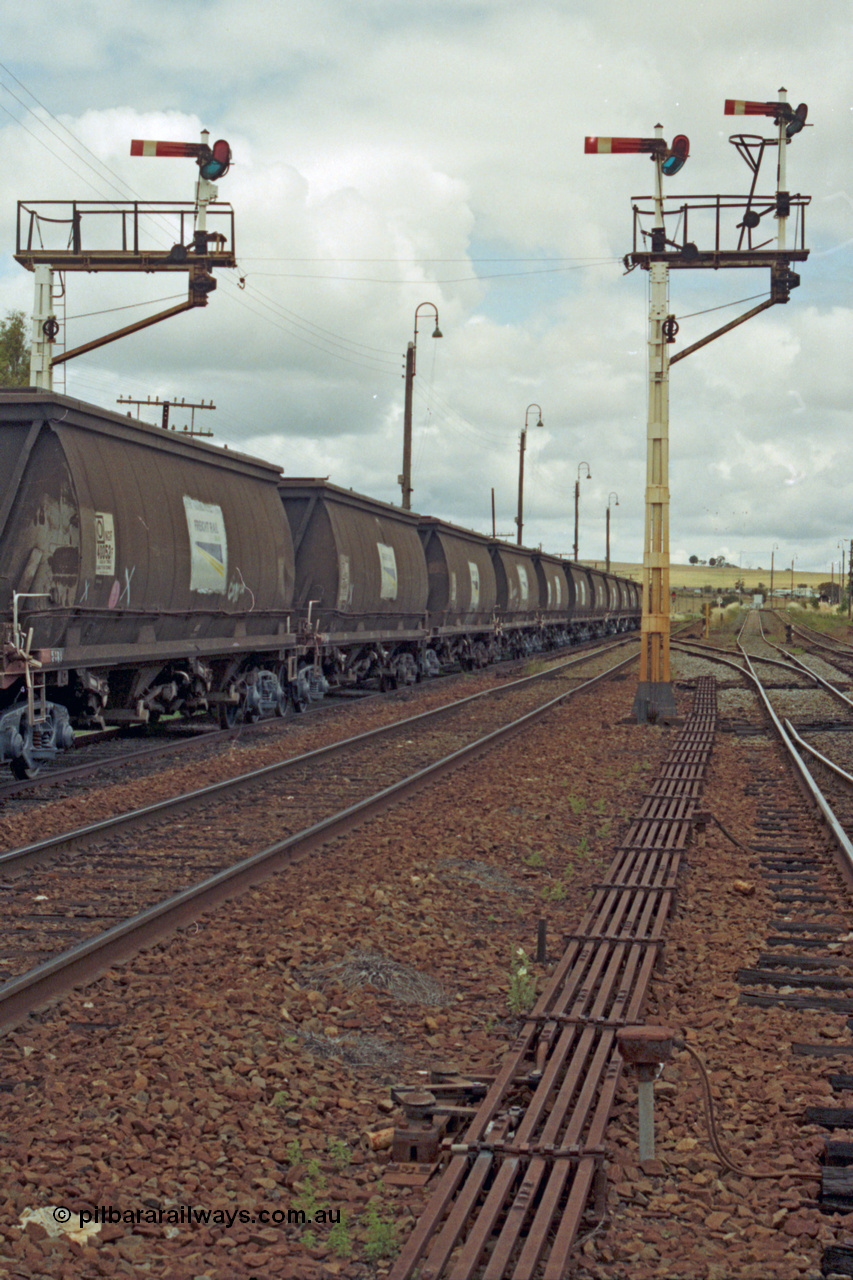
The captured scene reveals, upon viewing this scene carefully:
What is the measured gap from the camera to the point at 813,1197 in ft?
12.0

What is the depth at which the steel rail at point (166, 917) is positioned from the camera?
529 centimetres

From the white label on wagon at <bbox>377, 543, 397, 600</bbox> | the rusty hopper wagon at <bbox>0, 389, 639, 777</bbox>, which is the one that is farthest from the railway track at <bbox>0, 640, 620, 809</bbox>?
the white label on wagon at <bbox>377, 543, 397, 600</bbox>

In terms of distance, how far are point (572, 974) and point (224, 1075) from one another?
189 cm

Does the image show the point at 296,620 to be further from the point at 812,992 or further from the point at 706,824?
the point at 812,992

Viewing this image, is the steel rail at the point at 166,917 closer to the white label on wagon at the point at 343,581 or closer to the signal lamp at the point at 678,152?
the white label on wagon at the point at 343,581

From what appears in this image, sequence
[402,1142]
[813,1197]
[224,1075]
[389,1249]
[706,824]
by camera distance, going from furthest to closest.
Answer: [706,824]
[224,1075]
[402,1142]
[813,1197]
[389,1249]

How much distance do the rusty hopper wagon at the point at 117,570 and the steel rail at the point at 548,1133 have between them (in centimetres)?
689

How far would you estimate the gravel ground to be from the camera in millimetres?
3408

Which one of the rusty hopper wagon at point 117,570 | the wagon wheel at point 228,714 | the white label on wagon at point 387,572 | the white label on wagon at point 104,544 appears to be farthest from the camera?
the white label on wagon at point 387,572

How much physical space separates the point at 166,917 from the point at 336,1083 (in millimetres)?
2317

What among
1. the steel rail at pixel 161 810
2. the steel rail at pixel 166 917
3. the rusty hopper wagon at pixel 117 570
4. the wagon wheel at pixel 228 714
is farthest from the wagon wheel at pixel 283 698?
the steel rail at pixel 166 917

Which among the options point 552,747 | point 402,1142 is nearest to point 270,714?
point 552,747

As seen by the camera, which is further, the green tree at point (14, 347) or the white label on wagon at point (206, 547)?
the green tree at point (14, 347)

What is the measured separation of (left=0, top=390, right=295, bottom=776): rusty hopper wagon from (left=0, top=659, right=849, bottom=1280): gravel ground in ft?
15.6
